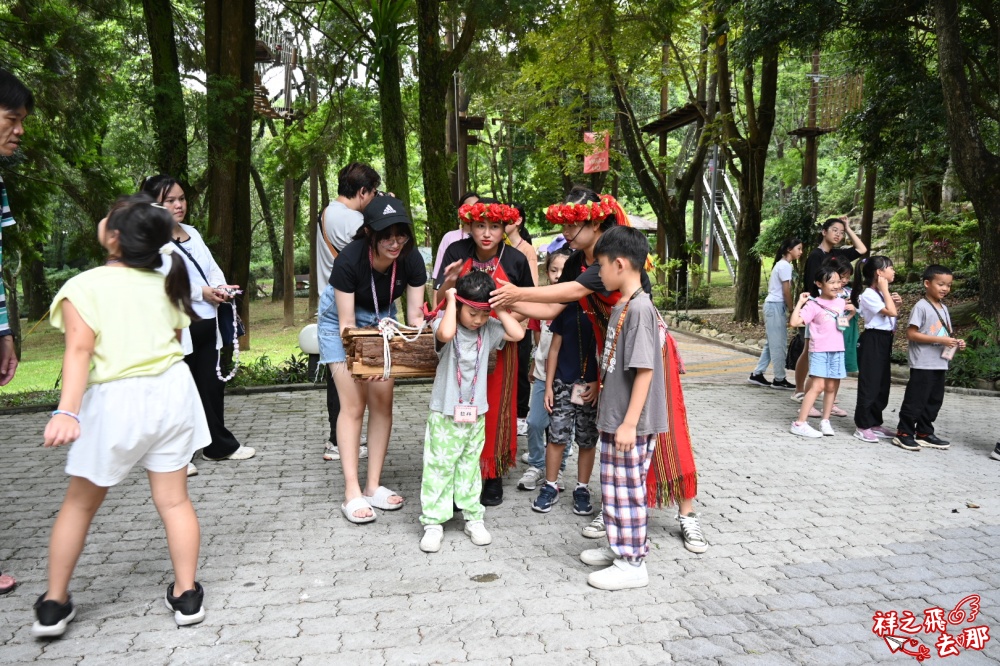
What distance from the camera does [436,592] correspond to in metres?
3.59

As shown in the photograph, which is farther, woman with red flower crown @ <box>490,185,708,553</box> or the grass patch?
the grass patch

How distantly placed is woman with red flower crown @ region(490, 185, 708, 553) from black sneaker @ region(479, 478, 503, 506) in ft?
2.33

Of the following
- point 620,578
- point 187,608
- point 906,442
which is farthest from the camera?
point 906,442

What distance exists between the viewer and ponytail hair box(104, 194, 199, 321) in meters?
3.10

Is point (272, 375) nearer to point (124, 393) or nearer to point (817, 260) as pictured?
point (124, 393)

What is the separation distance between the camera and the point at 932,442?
6.43 meters

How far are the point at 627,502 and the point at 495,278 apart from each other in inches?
59.5

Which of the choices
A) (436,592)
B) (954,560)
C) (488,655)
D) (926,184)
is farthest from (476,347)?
(926,184)

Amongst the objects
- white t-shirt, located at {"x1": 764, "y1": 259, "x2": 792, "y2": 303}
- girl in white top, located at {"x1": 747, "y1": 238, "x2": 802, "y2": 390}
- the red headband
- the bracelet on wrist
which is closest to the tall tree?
girl in white top, located at {"x1": 747, "y1": 238, "x2": 802, "y2": 390}

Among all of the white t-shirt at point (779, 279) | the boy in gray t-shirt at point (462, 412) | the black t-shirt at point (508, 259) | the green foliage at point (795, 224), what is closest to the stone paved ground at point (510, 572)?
the boy in gray t-shirt at point (462, 412)

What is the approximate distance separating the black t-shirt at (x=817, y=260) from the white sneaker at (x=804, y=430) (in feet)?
4.60

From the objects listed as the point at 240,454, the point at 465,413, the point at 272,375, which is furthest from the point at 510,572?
the point at 272,375

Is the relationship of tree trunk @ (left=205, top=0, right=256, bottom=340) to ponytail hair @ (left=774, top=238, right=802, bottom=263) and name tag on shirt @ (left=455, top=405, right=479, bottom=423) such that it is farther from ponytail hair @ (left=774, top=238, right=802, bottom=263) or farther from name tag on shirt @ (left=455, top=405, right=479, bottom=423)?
ponytail hair @ (left=774, top=238, right=802, bottom=263)

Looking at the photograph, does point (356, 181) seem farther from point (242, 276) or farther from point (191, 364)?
point (242, 276)
